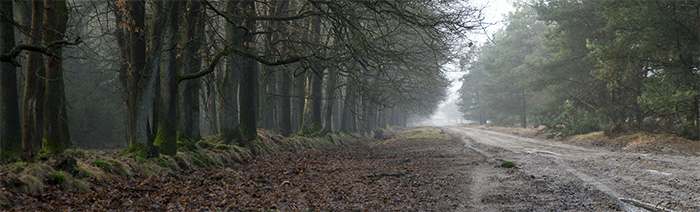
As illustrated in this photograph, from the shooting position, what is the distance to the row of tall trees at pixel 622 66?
15461 millimetres

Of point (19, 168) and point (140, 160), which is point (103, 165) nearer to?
point (140, 160)

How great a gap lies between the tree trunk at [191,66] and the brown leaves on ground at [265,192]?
2.41 meters

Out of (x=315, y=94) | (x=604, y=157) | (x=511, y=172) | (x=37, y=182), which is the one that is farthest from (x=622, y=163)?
(x=315, y=94)

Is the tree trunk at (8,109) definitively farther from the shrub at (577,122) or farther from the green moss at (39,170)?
the shrub at (577,122)

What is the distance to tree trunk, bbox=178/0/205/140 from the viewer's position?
11078mm

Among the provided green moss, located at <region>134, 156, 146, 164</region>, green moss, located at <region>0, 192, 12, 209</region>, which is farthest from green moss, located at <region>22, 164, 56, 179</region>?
green moss, located at <region>134, 156, 146, 164</region>

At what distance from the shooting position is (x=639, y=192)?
22.4ft

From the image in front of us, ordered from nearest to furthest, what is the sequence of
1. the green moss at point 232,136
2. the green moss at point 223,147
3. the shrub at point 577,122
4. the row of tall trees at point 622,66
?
the green moss at point 223,147 → the green moss at point 232,136 → the row of tall trees at point 622,66 → the shrub at point 577,122

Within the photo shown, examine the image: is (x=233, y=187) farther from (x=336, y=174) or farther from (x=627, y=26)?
(x=627, y=26)

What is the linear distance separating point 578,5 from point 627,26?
8978 millimetres

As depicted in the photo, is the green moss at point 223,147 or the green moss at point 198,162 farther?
the green moss at point 223,147

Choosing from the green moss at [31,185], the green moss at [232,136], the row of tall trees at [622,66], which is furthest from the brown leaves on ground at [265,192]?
the row of tall trees at [622,66]

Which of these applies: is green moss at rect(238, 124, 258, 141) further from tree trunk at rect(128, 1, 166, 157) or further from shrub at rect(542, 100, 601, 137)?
shrub at rect(542, 100, 601, 137)

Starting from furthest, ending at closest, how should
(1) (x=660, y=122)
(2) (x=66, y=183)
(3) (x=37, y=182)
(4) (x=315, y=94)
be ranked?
(4) (x=315, y=94) < (1) (x=660, y=122) < (2) (x=66, y=183) < (3) (x=37, y=182)
